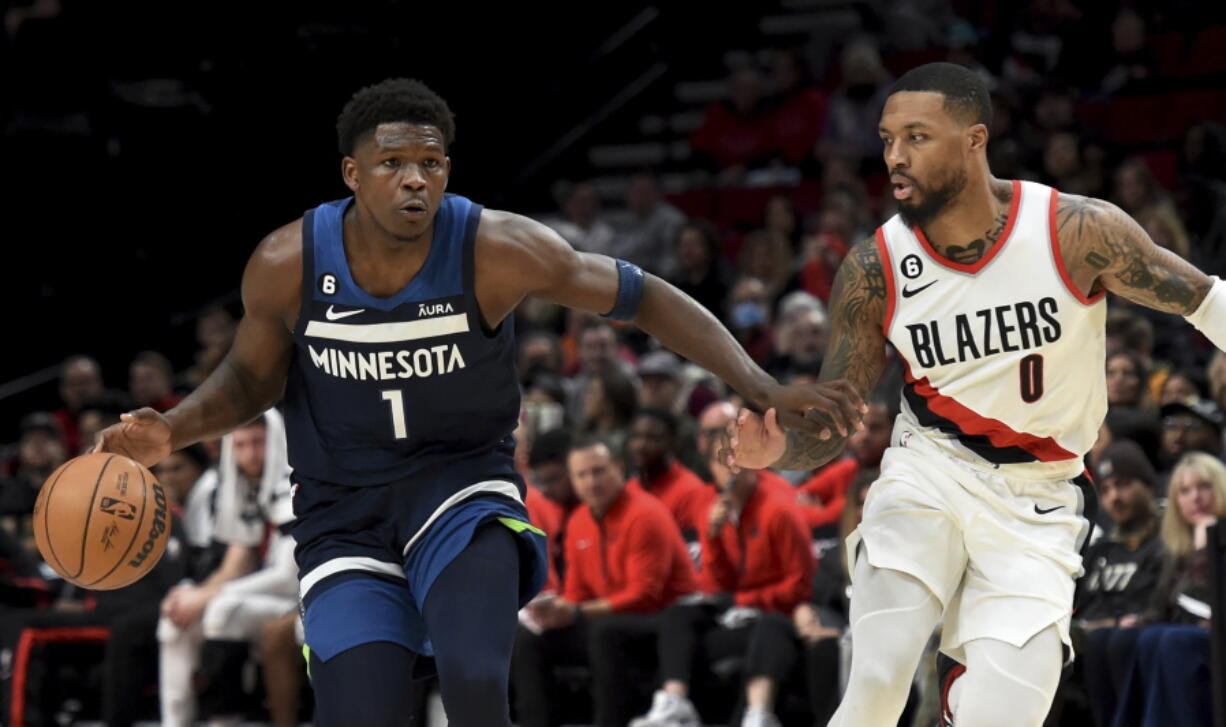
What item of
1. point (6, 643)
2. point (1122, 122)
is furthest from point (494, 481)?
point (1122, 122)

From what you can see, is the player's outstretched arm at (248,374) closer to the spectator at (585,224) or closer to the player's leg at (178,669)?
the player's leg at (178,669)

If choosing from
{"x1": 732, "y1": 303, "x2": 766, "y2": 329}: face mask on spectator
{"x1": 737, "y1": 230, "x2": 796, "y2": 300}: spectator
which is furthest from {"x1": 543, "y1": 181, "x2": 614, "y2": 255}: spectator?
{"x1": 732, "y1": 303, "x2": 766, "y2": 329}: face mask on spectator

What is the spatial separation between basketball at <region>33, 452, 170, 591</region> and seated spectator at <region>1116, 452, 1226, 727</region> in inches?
163

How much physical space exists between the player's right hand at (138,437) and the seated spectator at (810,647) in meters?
3.81

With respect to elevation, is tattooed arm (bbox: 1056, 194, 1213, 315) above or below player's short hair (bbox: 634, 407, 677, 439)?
below

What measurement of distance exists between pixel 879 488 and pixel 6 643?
630cm

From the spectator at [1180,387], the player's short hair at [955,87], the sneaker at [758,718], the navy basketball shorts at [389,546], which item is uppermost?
the player's short hair at [955,87]

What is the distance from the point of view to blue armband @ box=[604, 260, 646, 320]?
4898 mm

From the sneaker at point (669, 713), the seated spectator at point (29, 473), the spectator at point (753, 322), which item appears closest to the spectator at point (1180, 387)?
the sneaker at point (669, 713)

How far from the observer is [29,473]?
10.7 meters

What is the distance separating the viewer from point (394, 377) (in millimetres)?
4719

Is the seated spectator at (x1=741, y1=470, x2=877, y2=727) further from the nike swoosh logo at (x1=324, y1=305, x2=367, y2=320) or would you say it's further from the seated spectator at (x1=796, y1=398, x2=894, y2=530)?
the nike swoosh logo at (x1=324, y1=305, x2=367, y2=320)

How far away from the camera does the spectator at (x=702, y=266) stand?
12289 mm

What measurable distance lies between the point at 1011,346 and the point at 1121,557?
3.24 meters
